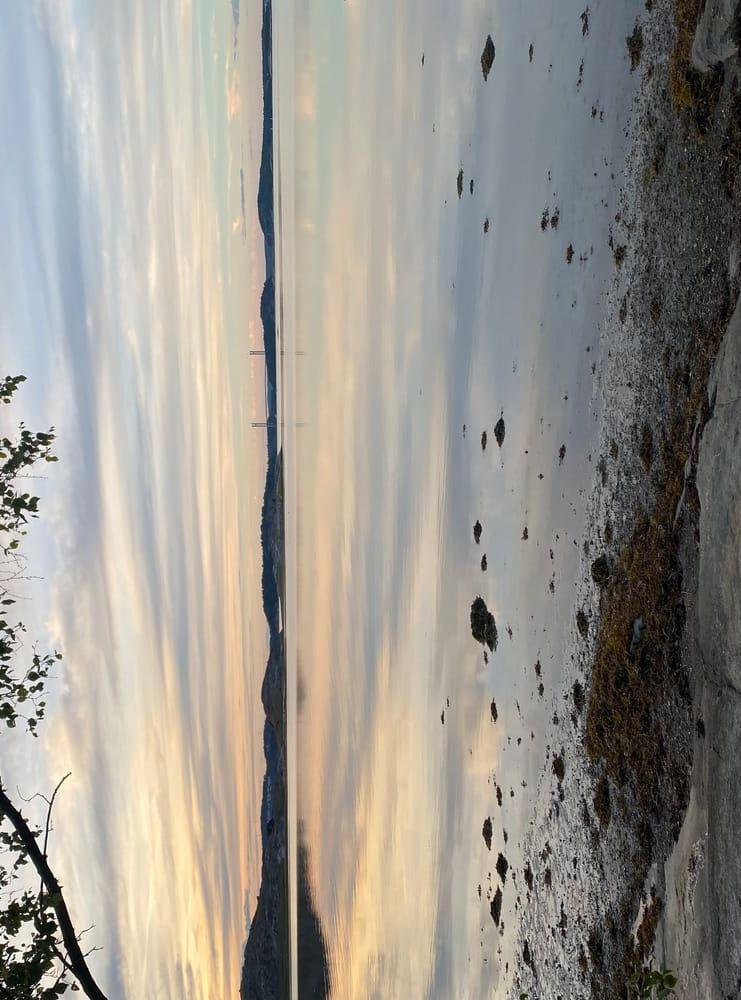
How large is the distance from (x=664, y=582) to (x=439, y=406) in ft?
25.6

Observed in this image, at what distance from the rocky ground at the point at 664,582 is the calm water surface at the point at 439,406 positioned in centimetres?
70

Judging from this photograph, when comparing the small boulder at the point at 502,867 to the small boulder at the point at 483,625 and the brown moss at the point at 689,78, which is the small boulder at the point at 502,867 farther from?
the brown moss at the point at 689,78

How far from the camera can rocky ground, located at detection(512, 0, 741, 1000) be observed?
29.0 feet

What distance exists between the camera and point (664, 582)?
33.1 feet

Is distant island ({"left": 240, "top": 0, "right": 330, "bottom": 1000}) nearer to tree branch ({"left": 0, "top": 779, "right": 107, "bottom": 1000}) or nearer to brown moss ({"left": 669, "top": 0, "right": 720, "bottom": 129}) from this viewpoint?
brown moss ({"left": 669, "top": 0, "right": 720, "bottom": 129})

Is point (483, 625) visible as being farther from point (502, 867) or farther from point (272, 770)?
point (272, 770)

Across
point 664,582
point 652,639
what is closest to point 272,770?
point 652,639

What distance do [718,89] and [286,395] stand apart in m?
20.4

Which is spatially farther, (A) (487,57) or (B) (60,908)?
(A) (487,57)

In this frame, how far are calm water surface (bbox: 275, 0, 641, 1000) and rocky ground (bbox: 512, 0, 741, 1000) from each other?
0.70 meters

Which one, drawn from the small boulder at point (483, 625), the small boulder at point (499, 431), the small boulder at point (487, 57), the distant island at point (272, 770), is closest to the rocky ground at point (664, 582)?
the small boulder at point (483, 625)

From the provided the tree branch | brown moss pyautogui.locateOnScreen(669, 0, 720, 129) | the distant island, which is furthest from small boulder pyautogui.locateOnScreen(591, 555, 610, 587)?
the distant island

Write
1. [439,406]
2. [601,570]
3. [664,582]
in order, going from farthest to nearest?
[439,406] < [601,570] < [664,582]

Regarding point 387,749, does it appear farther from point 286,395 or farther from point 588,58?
point 588,58
